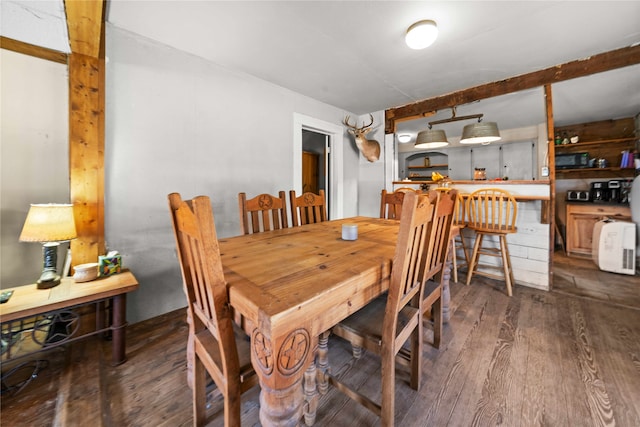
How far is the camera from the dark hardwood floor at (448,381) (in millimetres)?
1155

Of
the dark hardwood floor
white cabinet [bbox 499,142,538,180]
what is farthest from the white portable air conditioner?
white cabinet [bbox 499,142,538,180]

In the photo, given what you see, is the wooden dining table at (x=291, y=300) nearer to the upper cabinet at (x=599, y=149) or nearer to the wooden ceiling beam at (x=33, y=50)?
the wooden ceiling beam at (x=33, y=50)

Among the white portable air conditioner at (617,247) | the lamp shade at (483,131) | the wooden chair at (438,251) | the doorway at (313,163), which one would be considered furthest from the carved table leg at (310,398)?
the white portable air conditioner at (617,247)

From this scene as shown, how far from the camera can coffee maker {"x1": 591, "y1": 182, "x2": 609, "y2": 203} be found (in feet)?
12.4

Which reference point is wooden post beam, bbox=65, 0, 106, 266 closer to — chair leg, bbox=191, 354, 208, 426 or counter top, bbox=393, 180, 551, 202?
chair leg, bbox=191, 354, 208, 426

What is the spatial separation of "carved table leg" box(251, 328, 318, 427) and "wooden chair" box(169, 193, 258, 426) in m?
0.15

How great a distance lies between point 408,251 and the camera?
953 millimetres

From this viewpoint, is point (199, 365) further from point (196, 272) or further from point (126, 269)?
point (126, 269)

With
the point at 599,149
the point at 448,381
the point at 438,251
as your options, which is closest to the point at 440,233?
the point at 438,251

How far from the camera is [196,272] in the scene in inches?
34.6

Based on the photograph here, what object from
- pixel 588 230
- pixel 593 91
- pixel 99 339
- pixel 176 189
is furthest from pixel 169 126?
pixel 588 230

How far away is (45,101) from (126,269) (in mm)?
1367

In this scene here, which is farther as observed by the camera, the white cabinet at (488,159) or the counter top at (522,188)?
the white cabinet at (488,159)

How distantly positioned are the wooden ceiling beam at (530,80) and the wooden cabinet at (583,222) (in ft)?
7.95
